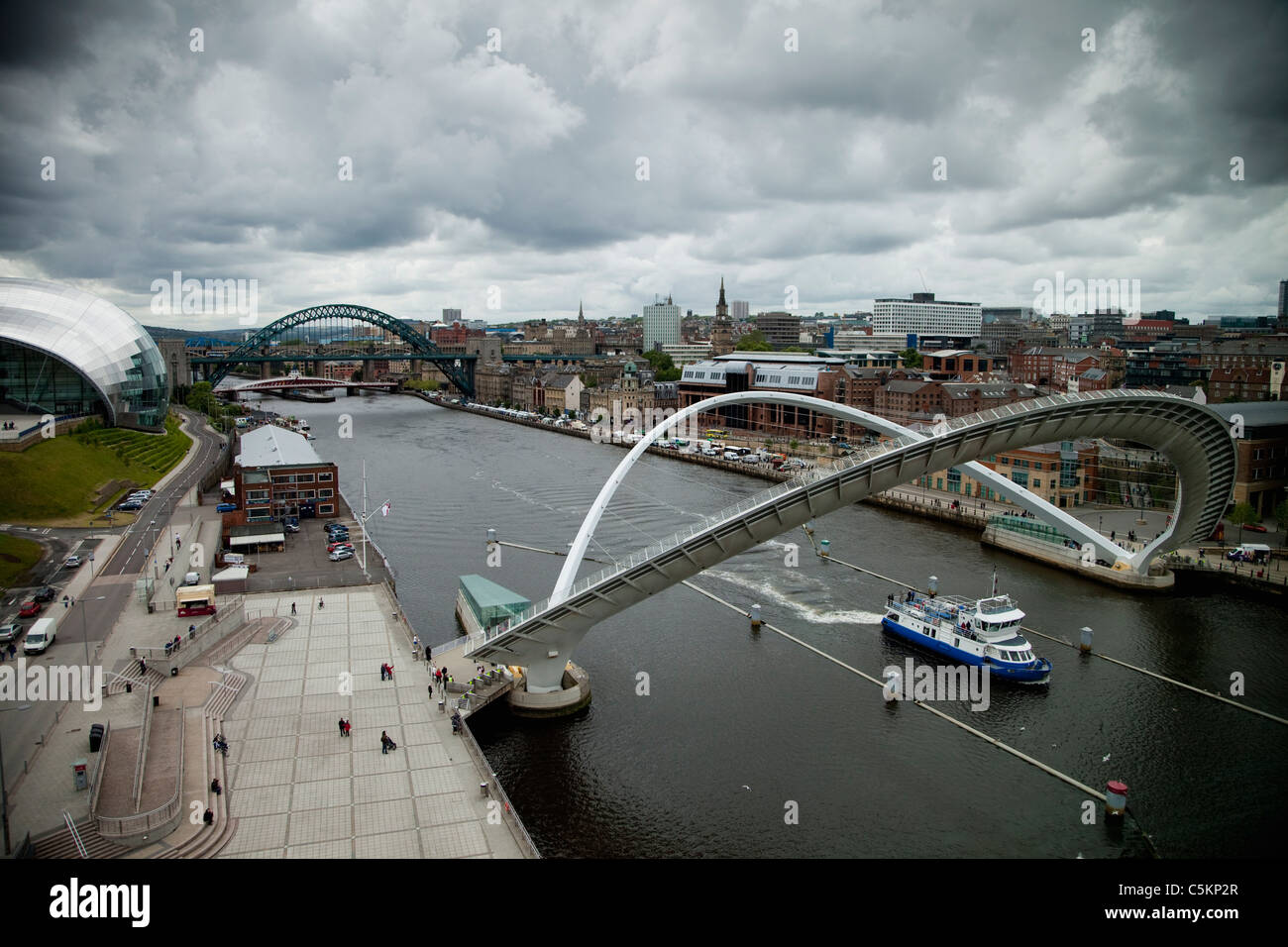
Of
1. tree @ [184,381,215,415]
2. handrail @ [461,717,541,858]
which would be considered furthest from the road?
tree @ [184,381,215,415]

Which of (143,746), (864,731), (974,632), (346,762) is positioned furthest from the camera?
(974,632)

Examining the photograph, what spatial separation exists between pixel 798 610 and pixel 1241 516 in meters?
19.9

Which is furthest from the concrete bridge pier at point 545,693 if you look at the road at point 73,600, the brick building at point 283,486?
the brick building at point 283,486

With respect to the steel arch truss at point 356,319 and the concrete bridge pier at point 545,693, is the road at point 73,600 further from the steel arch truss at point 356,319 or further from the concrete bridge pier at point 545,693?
the steel arch truss at point 356,319

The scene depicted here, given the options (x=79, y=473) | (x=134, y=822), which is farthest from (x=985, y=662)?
(x=79, y=473)

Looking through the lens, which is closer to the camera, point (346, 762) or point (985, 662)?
point (346, 762)

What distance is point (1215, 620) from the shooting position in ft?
83.6

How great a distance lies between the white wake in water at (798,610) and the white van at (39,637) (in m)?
18.1

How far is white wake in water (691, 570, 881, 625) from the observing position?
83.5ft

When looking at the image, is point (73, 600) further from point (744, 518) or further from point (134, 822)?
point (744, 518)

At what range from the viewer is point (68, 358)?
4800 centimetres

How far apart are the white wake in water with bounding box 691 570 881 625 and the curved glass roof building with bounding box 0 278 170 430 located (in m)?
40.1
